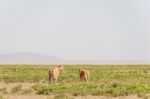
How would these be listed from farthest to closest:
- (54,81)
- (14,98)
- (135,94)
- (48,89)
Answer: (54,81), (48,89), (135,94), (14,98)

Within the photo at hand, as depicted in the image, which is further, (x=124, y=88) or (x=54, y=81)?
(x=54, y=81)

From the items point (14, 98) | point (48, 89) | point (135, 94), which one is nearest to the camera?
point (14, 98)

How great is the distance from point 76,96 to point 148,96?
12.1ft

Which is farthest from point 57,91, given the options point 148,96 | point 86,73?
point 86,73

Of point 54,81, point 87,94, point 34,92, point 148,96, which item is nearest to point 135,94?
point 148,96

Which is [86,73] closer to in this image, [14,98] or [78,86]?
[78,86]

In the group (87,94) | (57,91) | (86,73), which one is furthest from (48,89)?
(86,73)

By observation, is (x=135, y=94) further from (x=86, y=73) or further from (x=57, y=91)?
(x=86, y=73)

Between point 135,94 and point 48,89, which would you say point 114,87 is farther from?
point 48,89

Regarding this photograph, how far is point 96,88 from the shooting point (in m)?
22.7

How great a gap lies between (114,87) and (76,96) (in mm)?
3575

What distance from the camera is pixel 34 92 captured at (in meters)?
22.6

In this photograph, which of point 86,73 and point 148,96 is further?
point 86,73

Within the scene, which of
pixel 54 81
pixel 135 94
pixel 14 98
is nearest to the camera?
pixel 14 98
